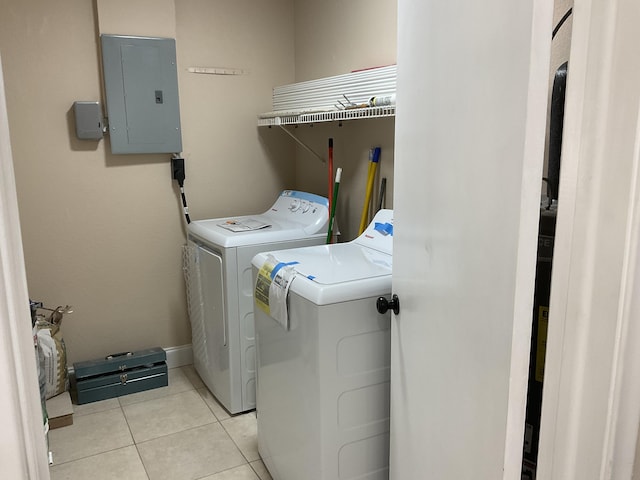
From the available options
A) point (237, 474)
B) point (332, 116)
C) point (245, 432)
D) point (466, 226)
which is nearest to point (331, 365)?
point (466, 226)

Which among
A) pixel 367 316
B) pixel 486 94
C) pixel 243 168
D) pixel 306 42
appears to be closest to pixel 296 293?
pixel 367 316

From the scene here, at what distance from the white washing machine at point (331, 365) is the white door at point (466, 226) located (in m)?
0.21

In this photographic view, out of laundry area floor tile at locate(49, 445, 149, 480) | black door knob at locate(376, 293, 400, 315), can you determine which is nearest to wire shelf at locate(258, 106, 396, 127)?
black door knob at locate(376, 293, 400, 315)

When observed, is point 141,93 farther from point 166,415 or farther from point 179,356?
point 166,415

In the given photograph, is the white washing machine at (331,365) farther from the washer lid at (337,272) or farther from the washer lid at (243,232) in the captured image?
the washer lid at (243,232)

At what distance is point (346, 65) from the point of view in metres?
2.72

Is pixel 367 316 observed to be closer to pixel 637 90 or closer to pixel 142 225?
pixel 637 90

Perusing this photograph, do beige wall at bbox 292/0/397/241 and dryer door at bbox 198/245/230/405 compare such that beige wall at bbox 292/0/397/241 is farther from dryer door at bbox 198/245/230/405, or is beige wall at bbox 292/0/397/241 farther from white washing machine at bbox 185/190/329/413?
dryer door at bbox 198/245/230/405

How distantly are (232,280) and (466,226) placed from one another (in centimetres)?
161

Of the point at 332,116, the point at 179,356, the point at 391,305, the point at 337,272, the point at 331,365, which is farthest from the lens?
the point at 179,356

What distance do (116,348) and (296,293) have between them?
70.2 inches

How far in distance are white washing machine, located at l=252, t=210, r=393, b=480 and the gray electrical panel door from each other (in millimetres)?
1358

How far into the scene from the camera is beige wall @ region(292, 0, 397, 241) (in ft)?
8.07

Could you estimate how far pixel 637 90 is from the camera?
33.4 inches
